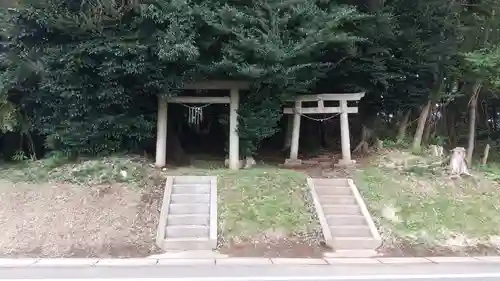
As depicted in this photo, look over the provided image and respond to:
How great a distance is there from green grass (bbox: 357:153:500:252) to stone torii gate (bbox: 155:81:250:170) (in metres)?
3.28

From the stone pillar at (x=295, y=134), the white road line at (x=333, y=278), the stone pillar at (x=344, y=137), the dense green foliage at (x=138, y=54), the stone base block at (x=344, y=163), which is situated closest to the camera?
the white road line at (x=333, y=278)

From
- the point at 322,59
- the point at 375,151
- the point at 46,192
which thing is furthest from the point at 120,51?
the point at 375,151

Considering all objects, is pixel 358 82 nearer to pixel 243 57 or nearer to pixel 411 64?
pixel 411 64

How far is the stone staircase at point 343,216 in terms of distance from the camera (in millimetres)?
9172

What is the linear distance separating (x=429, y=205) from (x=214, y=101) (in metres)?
5.89

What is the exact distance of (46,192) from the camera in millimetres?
10109

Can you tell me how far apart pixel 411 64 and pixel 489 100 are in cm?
774

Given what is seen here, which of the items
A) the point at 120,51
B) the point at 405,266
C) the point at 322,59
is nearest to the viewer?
the point at 405,266

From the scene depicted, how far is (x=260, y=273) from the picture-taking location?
724 cm

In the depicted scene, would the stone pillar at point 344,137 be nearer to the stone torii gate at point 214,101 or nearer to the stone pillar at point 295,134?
the stone pillar at point 295,134

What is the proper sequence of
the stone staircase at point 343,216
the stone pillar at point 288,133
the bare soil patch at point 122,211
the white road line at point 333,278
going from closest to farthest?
the white road line at point 333,278, the bare soil patch at point 122,211, the stone staircase at point 343,216, the stone pillar at point 288,133

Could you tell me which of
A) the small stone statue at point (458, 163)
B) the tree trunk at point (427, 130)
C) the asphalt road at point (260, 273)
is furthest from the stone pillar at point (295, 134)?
the asphalt road at point (260, 273)

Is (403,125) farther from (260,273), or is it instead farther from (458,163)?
(260,273)

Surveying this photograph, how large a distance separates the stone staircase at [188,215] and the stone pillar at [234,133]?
152 centimetres
